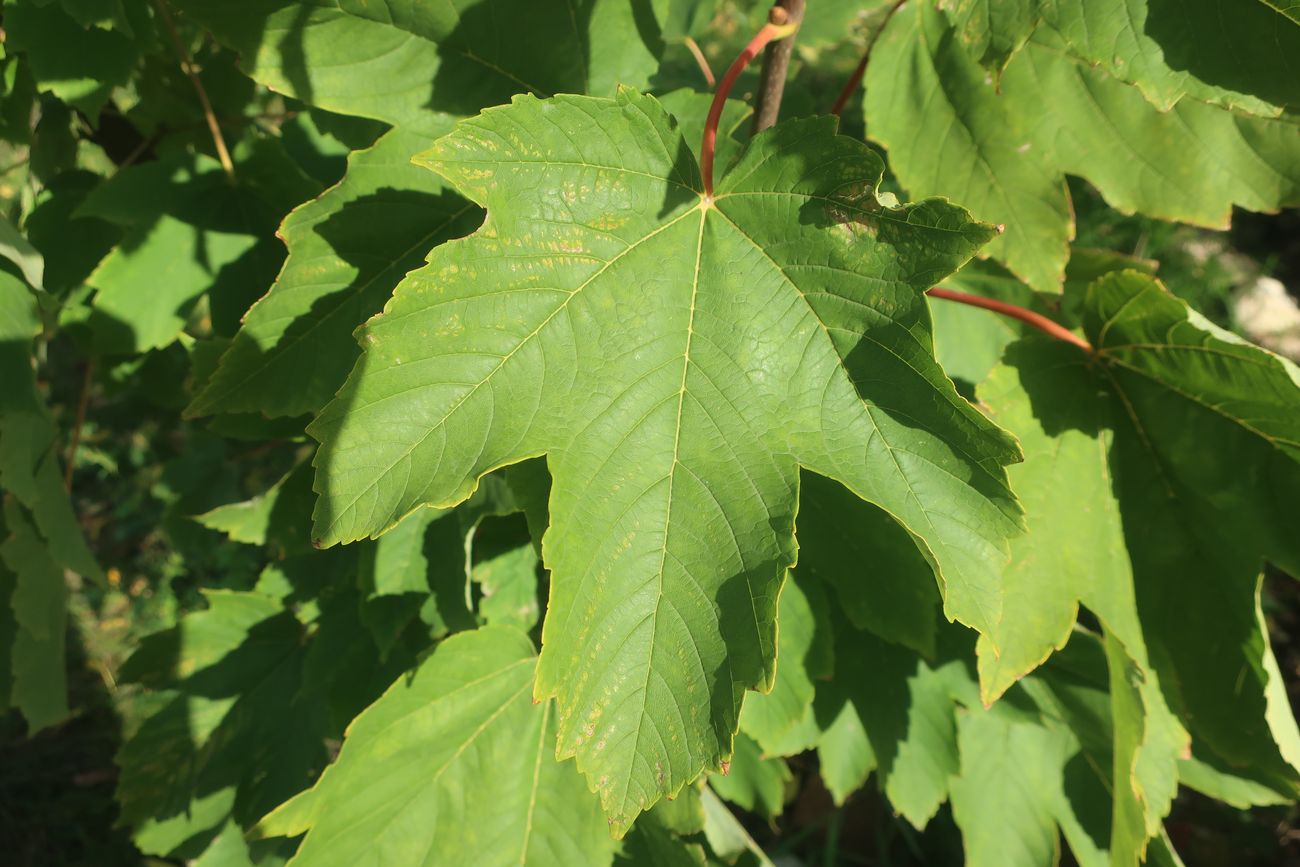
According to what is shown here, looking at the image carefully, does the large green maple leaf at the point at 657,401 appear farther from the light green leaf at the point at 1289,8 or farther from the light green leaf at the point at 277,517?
the light green leaf at the point at 277,517

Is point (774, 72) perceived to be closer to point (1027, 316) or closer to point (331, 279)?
point (1027, 316)

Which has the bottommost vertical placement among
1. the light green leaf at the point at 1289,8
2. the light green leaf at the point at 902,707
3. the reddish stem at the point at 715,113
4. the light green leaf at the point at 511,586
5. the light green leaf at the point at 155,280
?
the light green leaf at the point at 902,707

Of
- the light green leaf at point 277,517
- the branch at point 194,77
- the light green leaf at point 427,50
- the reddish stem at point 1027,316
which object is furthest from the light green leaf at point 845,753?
the branch at point 194,77

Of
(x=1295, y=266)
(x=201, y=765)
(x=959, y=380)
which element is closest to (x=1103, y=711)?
(x=959, y=380)

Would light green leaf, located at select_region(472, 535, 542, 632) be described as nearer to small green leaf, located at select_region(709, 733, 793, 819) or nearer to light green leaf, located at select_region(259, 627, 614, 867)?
light green leaf, located at select_region(259, 627, 614, 867)

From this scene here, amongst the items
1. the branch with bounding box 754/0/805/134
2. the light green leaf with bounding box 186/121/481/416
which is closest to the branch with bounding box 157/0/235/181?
the light green leaf with bounding box 186/121/481/416

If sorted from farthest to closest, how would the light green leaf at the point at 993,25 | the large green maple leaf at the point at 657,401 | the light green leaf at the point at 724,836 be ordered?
the light green leaf at the point at 724,836 → the light green leaf at the point at 993,25 → the large green maple leaf at the point at 657,401

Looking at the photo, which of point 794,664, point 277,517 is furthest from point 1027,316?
point 277,517
